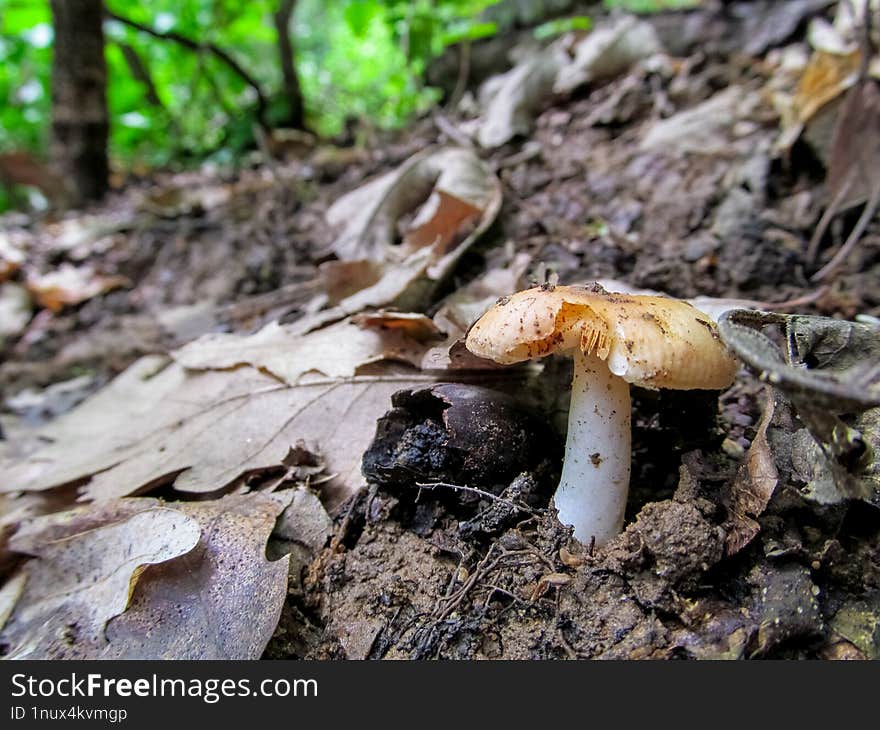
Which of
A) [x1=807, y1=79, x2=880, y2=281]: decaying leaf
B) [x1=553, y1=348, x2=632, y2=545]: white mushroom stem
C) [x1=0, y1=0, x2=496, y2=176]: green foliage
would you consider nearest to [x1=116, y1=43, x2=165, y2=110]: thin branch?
[x1=0, y1=0, x2=496, y2=176]: green foliage

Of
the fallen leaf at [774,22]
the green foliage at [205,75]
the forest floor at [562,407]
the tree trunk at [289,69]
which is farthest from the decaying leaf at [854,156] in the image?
the tree trunk at [289,69]

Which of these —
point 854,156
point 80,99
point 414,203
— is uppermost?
point 80,99

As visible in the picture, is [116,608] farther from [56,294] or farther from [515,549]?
[56,294]

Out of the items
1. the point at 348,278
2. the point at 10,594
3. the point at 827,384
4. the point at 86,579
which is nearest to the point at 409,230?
the point at 348,278

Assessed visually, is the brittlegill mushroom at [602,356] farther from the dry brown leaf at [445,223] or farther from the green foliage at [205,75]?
the green foliage at [205,75]

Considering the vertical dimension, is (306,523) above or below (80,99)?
below

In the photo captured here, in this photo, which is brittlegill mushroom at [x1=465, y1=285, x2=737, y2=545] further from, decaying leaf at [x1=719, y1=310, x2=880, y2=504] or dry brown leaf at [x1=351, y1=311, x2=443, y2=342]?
dry brown leaf at [x1=351, y1=311, x2=443, y2=342]

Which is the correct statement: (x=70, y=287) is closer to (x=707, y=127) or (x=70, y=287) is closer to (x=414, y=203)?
(x=414, y=203)
